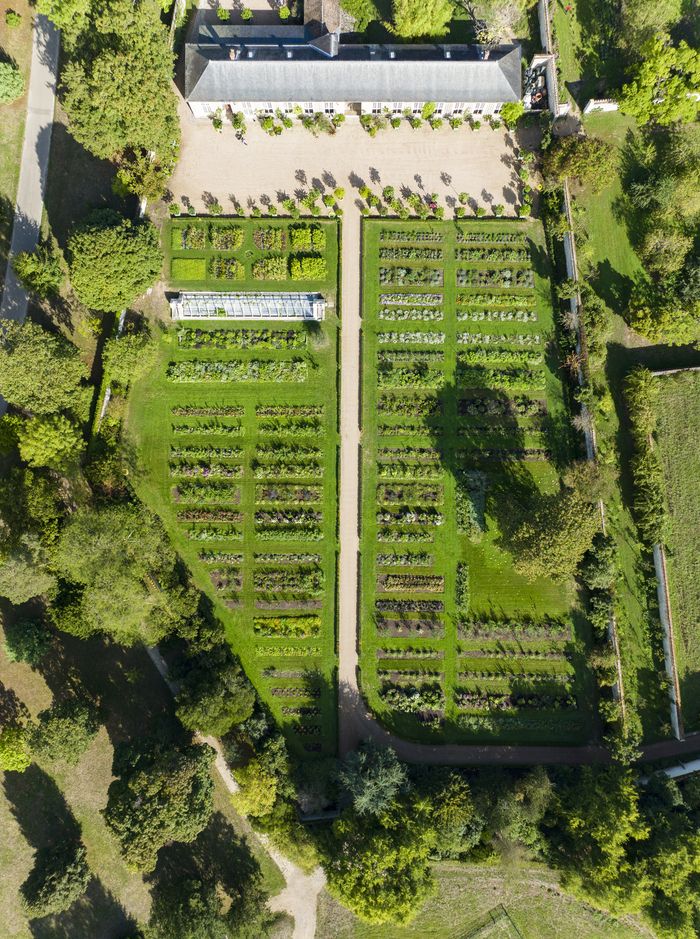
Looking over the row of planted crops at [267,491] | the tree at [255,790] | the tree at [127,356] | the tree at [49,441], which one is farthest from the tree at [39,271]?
the tree at [255,790]

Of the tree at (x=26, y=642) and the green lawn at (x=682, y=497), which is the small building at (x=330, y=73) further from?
the tree at (x=26, y=642)

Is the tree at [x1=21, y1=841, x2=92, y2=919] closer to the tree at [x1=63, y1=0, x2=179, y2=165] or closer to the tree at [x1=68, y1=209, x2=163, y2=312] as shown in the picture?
the tree at [x1=68, y1=209, x2=163, y2=312]

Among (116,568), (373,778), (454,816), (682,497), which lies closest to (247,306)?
(116,568)

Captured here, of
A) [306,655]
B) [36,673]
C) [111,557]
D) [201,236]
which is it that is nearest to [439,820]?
[306,655]

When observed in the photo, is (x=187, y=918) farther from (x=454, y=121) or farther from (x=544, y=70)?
(x=544, y=70)

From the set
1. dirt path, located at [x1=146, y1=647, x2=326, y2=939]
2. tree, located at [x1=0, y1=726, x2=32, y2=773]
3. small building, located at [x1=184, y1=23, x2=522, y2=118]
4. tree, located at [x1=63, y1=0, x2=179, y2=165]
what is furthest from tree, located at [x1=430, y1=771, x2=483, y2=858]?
tree, located at [x1=63, y1=0, x2=179, y2=165]

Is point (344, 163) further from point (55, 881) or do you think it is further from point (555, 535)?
point (55, 881)
